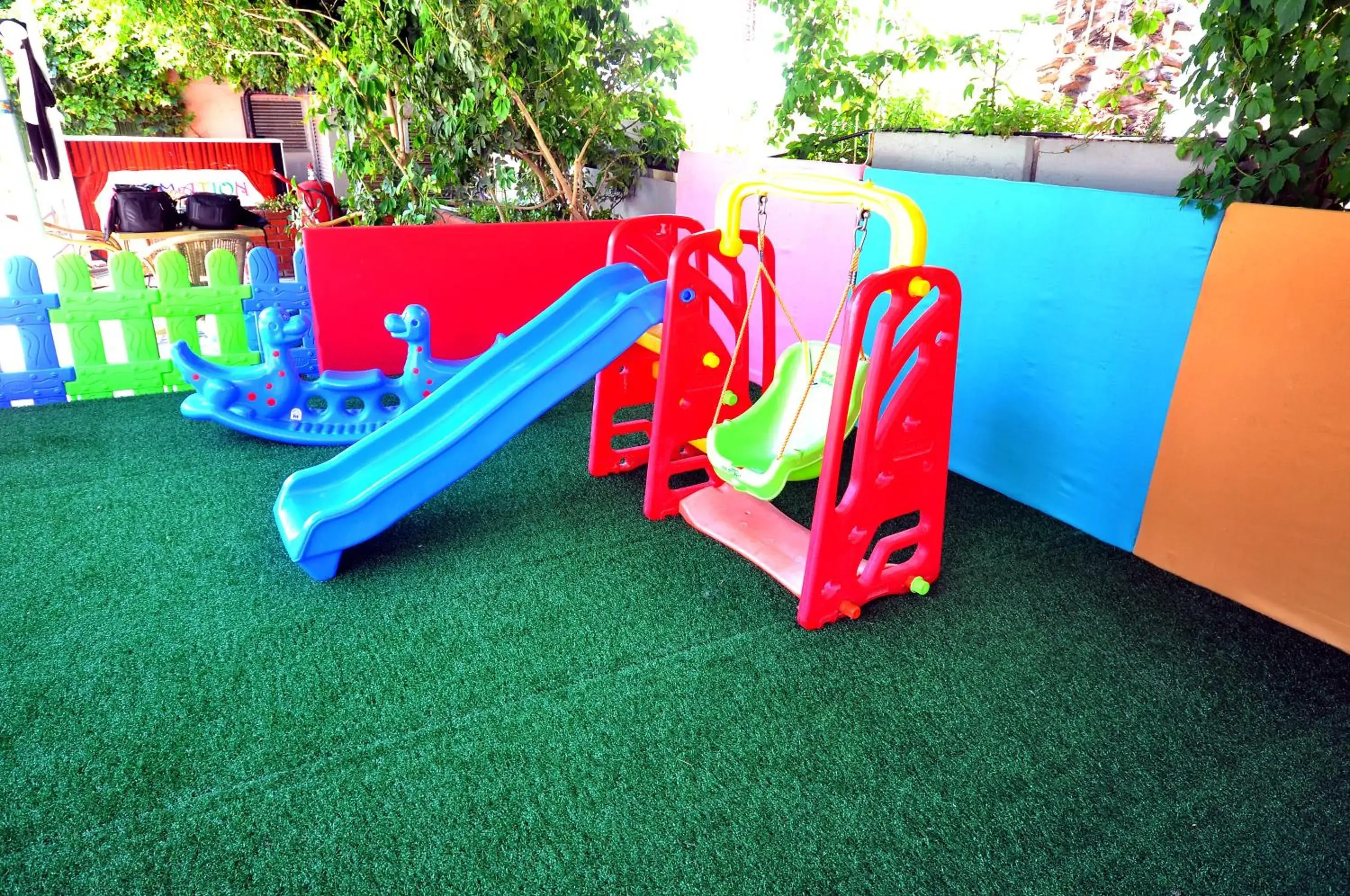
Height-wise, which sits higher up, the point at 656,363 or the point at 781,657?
the point at 656,363

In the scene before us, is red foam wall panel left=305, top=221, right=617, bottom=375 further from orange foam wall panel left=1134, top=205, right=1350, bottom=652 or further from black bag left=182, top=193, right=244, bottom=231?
black bag left=182, top=193, right=244, bottom=231

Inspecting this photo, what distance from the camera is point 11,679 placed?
7.80 ft

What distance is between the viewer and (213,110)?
1223cm

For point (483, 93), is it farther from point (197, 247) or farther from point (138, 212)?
point (138, 212)

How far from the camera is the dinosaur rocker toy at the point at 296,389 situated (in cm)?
395

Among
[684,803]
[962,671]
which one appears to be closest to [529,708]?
[684,803]

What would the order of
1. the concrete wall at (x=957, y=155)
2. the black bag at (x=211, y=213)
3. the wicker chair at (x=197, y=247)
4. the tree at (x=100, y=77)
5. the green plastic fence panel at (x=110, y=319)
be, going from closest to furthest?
the concrete wall at (x=957, y=155) < the green plastic fence panel at (x=110, y=319) < the wicker chair at (x=197, y=247) < the black bag at (x=211, y=213) < the tree at (x=100, y=77)

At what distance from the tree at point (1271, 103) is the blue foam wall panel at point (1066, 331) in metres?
0.20

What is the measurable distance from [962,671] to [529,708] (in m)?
1.30

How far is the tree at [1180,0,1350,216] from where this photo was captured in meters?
2.41

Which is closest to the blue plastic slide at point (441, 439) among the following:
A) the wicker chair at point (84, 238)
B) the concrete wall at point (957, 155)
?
the concrete wall at point (957, 155)

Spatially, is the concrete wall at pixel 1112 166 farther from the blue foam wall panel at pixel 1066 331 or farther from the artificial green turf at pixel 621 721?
the artificial green turf at pixel 621 721

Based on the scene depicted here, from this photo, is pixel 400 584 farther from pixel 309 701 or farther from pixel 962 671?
pixel 962 671

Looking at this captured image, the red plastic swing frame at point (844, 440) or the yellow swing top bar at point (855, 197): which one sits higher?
the yellow swing top bar at point (855, 197)
